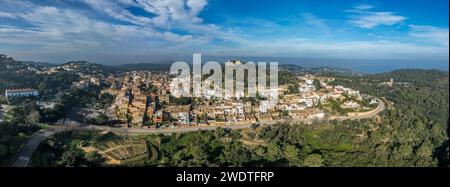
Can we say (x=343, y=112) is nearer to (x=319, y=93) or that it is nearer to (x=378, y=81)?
(x=319, y=93)

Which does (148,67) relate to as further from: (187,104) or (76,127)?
(76,127)

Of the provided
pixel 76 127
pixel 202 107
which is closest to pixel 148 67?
pixel 202 107

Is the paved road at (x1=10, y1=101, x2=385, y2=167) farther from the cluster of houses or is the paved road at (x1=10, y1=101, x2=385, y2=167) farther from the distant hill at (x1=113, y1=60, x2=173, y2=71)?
the distant hill at (x1=113, y1=60, x2=173, y2=71)

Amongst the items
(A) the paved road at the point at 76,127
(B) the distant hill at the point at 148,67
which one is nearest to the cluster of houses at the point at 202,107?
(A) the paved road at the point at 76,127

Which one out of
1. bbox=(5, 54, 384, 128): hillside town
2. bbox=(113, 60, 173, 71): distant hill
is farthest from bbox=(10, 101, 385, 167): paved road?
bbox=(113, 60, 173, 71): distant hill

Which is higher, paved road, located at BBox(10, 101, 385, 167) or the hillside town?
the hillside town

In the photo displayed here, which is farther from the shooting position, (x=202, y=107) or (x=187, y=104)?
(x=187, y=104)

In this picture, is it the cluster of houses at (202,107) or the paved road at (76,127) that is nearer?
the paved road at (76,127)

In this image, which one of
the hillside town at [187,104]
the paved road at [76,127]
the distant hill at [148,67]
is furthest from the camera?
the distant hill at [148,67]

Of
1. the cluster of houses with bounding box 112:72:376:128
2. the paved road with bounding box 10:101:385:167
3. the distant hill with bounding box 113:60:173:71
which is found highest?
the distant hill with bounding box 113:60:173:71

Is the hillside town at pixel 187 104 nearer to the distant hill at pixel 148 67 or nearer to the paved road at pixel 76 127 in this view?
the paved road at pixel 76 127

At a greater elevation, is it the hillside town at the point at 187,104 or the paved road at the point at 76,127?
the hillside town at the point at 187,104
